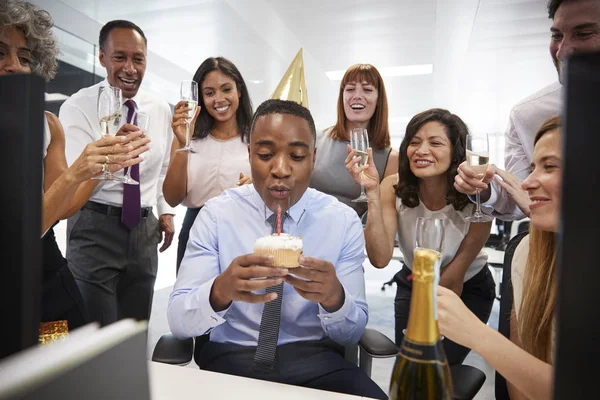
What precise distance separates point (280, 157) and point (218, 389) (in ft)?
2.87

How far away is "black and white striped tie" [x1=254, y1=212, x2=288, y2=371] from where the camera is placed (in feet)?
4.40

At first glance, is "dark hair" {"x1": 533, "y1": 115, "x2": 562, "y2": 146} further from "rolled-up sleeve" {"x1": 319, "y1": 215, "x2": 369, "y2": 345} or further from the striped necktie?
the striped necktie

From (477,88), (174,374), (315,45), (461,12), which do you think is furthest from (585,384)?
(477,88)

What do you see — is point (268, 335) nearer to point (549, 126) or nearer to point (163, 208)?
point (549, 126)

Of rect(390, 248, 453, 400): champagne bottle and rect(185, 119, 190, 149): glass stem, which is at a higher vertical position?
rect(185, 119, 190, 149): glass stem

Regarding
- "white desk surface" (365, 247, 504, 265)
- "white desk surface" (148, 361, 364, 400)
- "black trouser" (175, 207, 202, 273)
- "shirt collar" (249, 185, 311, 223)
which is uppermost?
"shirt collar" (249, 185, 311, 223)

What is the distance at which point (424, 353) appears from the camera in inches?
27.6

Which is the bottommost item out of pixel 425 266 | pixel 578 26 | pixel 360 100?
pixel 425 266

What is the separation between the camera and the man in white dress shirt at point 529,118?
1.74 meters

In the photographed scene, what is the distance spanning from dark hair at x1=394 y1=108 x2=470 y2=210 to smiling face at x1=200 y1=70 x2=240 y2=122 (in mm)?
1006

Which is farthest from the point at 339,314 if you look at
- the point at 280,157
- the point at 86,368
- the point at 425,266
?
the point at 86,368

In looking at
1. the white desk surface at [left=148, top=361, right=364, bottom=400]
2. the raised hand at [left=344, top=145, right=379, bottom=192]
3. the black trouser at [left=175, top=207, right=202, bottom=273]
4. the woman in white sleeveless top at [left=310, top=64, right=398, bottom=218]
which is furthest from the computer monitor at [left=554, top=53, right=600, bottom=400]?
the black trouser at [left=175, top=207, right=202, bottom=273]

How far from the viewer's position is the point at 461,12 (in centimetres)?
439

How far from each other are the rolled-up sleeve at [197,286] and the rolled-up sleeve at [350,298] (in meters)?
0.36
